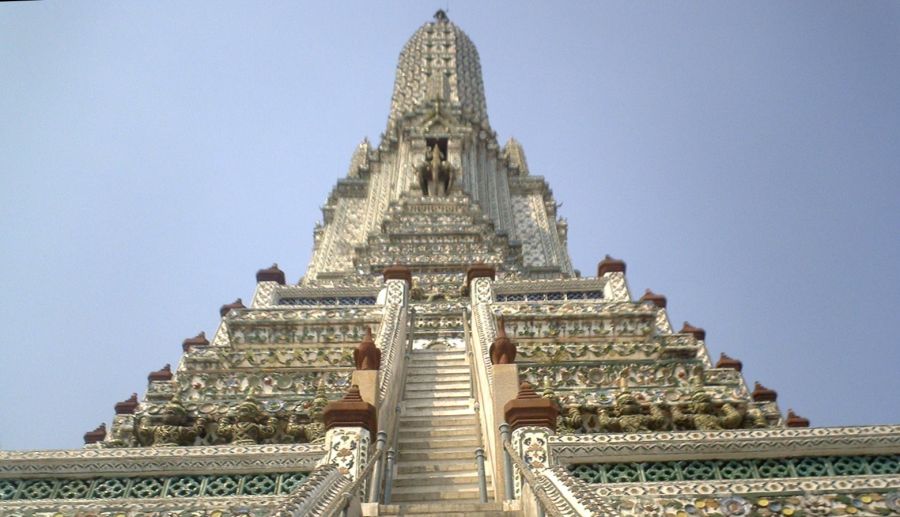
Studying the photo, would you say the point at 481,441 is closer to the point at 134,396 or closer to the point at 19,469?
the point at 19,469

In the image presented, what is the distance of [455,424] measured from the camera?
891 centimetres

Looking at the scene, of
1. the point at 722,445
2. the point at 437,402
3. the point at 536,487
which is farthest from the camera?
the point at 437,402

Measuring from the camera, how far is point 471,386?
32.7ft

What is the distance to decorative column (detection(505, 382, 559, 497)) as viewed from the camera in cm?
613

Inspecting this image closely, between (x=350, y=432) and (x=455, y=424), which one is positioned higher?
(x=350, y=432)

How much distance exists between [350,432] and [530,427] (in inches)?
59.0

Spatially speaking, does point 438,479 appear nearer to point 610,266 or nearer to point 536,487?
point 536,487

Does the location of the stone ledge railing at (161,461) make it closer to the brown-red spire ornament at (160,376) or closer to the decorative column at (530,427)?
the decorative column at (530,427)

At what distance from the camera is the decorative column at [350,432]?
249 inches

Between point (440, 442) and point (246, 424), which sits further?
point (440, 442)

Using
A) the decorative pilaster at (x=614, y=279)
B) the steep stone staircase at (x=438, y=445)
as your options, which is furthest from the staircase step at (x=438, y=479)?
the decorative pilaster at (x=614, y=279)

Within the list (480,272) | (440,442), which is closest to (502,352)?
(440,442)

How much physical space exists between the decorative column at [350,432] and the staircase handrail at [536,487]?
1223 mm

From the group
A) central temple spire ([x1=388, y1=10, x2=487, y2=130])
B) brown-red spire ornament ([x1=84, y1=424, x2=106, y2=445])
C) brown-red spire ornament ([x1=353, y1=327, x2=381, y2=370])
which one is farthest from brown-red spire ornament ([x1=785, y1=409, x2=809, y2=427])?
central temple spire ([x1=388, y1=10, x2=487, y2=130])
